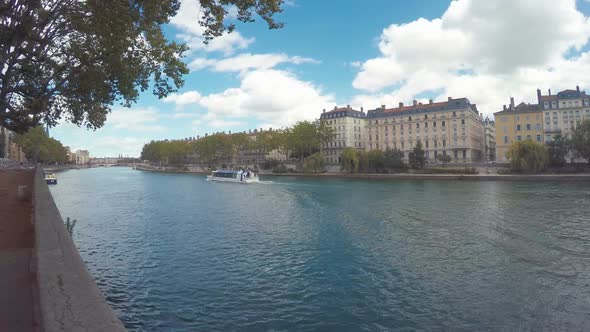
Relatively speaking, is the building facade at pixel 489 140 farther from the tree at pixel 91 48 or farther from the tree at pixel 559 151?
the tree at pixel 91 48

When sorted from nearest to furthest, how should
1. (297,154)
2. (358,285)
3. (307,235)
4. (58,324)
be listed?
(58,324) → (358,285) → (307,235) → (297,154)

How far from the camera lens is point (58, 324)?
375 centimetres

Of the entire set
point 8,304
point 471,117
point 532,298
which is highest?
point 471,117

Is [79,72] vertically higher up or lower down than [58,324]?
higher up

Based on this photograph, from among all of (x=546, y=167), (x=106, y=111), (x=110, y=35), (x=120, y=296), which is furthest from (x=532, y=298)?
(x=546, y=167)

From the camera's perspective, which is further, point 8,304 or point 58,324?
point 8,304

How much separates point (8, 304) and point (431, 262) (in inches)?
551

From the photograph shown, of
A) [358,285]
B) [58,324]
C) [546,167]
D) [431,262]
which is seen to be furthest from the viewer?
[546,167]

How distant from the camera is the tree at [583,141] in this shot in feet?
205

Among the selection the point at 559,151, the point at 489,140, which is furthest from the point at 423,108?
the point at 489,140

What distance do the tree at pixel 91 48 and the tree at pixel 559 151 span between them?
74591 millimetres

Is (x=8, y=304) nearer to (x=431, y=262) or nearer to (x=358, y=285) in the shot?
(x=358, y=285)

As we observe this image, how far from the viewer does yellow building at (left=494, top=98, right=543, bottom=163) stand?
8594 centimetres

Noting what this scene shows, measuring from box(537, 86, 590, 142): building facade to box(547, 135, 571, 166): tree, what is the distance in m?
18.3
